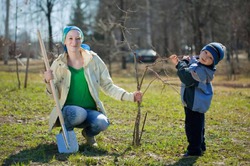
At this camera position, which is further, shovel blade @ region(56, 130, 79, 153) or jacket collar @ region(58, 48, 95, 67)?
jacket collar @ region(58, 48, 95, 67)

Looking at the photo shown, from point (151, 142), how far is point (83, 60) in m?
1.52

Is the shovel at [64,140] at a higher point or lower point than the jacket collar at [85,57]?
lower

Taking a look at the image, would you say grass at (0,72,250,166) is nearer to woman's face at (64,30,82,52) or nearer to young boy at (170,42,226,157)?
young boy at (170,42,226,157)

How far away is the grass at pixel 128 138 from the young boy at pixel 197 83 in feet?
1.32

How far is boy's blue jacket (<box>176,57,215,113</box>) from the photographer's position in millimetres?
4203

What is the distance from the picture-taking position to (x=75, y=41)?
478cm

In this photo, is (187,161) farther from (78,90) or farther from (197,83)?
(78,90)

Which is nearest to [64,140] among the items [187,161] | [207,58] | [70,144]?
[70,144]

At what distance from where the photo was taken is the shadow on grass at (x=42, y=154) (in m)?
4.14

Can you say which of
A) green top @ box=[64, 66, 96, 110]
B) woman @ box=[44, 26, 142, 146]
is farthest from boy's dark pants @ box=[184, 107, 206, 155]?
green top @ box=[64, 66, 96, 110]

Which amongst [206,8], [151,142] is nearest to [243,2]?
[206,8]

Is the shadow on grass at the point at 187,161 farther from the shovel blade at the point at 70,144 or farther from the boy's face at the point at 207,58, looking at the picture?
the shovel blade at the point at 70,144

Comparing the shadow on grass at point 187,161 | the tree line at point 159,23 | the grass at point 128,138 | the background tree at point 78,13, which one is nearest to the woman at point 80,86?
the grass at point 128,138

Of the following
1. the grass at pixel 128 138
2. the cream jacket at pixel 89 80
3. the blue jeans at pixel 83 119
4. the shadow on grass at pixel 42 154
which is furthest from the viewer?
the cream jacket at pixel 89 80
